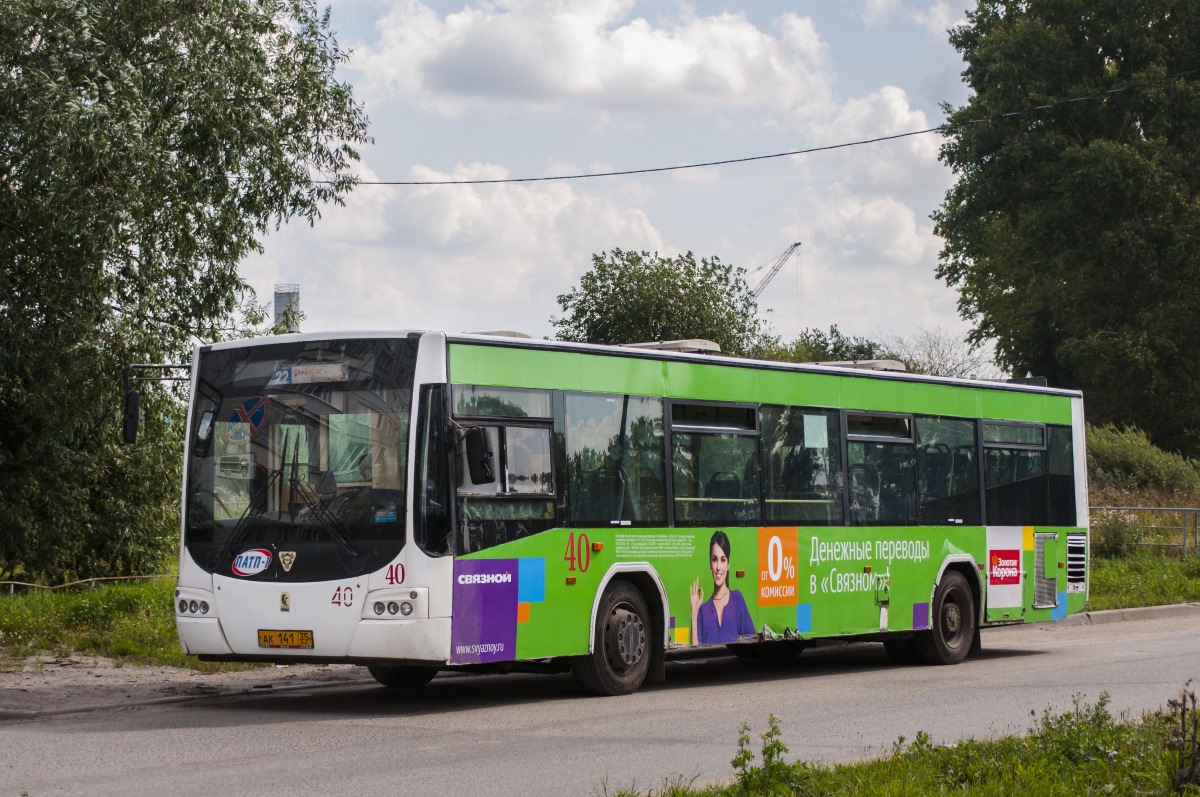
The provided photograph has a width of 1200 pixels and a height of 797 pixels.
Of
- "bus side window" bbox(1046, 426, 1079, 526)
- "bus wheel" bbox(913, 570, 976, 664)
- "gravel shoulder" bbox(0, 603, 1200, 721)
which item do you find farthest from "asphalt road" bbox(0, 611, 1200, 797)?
"bus side window" bbox(1046, 426, 1079, 526)

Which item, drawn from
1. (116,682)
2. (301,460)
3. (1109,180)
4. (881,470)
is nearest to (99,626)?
(116,682)

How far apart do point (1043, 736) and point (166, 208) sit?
47.1 ft

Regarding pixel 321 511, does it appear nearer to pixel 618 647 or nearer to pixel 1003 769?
pixel 618 647

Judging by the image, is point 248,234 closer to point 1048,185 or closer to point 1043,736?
point 1043,736

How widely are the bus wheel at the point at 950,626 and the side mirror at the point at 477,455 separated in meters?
7.25

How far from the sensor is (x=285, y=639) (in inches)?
461

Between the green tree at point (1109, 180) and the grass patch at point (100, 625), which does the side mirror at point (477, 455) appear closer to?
the grass patch at point (100, 625)

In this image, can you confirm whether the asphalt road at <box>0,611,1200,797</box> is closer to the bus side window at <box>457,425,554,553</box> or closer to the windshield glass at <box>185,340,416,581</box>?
the windshield glass at <box>185,340,416,581</box>

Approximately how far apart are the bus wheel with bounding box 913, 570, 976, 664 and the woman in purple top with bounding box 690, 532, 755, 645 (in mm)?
3395

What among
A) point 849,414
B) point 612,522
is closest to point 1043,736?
point 612,522

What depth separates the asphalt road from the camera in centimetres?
849

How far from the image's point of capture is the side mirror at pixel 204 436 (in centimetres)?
1247

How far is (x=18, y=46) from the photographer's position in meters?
18.8

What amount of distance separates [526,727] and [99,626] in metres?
7.32
